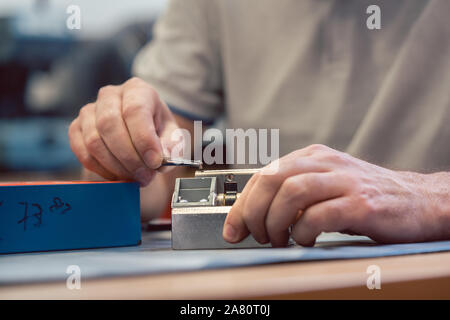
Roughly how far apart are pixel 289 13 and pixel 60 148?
3.39ft

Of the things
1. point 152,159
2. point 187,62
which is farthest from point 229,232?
point 187,62

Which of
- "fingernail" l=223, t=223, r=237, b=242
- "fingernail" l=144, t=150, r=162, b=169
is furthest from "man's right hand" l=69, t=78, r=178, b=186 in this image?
"fingernail" l=223, t=223, r=237, b=242

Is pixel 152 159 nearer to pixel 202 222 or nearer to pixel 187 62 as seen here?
pixel 202 222

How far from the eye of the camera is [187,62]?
994 millimetres

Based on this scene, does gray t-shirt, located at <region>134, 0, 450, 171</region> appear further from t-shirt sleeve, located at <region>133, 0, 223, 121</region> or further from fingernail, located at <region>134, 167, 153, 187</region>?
fingernail, located at <region>134, 167, 153, 187</region>

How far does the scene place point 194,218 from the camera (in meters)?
0.41

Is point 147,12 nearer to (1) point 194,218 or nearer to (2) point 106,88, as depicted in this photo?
(2) point 106,88

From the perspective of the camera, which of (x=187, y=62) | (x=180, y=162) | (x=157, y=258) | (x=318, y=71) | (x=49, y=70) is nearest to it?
(x=157, y=258)

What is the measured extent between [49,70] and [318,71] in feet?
3.55

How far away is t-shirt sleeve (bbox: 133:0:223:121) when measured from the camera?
Answer: 0.97 metres

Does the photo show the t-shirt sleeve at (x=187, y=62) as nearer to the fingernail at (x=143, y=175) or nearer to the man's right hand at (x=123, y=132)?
the man's right hand at (x=123, y=132)

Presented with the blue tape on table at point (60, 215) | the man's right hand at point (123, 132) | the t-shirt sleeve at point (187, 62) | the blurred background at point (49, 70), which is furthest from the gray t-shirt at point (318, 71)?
the blurred background at point (49, 70)

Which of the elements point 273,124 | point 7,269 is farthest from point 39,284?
point 273,124

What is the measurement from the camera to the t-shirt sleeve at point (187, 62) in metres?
0.97
